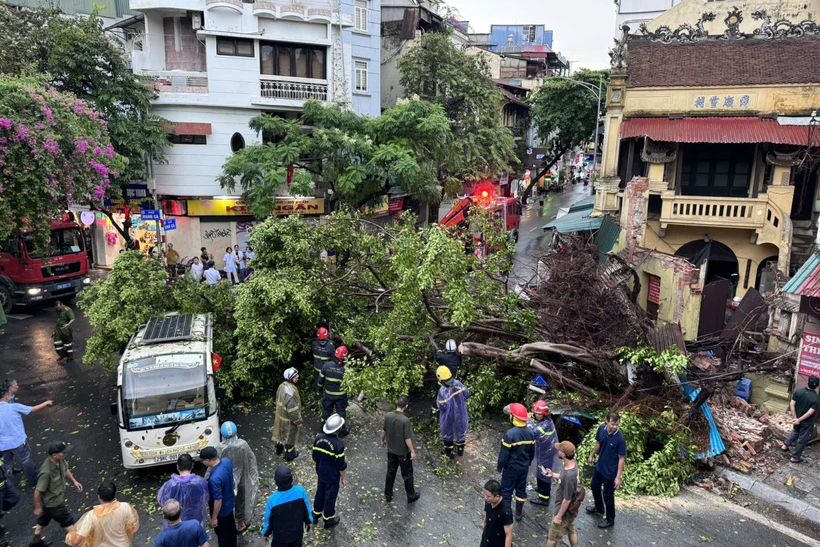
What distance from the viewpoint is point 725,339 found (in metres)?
11.8

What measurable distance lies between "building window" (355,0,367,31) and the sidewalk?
22024mm

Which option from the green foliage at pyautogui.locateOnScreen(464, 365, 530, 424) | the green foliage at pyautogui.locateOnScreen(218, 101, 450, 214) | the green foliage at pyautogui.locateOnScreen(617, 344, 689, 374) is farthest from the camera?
the green foliage at pyautogui.locateOnScreen(218, 101, 450, 214)

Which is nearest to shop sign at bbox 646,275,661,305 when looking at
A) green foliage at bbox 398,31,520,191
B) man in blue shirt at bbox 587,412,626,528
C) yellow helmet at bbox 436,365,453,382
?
yellow helmet at bbox 436,365,453,382

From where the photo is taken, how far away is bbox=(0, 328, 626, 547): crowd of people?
581cm

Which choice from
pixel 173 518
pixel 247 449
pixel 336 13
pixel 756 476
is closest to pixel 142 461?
pixel 247 449

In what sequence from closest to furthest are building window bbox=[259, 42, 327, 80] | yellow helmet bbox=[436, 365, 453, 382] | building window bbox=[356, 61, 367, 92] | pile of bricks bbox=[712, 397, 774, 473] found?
yellow helmet bbox=[436, 365, 453, 382], pile of bricks bbox=[712, 397, 774, 473], building window bbox=[259, 42, 327, 80], building window bbox=[356, 61, 367, 92]

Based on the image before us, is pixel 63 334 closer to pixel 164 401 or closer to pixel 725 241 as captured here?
pixel 164 401

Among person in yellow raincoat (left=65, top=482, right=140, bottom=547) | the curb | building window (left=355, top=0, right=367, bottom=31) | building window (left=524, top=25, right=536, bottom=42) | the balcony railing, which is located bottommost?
the curb

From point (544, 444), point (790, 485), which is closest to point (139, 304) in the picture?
point (544, 444)

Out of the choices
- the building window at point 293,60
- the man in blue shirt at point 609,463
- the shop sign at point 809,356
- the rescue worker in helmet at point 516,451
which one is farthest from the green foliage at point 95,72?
the shop sign at point 809,356

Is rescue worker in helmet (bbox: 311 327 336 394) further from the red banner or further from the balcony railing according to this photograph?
the balcony railing

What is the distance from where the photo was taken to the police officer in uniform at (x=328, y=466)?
699 cm

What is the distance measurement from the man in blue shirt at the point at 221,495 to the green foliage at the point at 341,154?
13.8 metres

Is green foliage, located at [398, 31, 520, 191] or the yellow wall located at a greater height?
green foliage, located at [398, 31, 520, 191]
